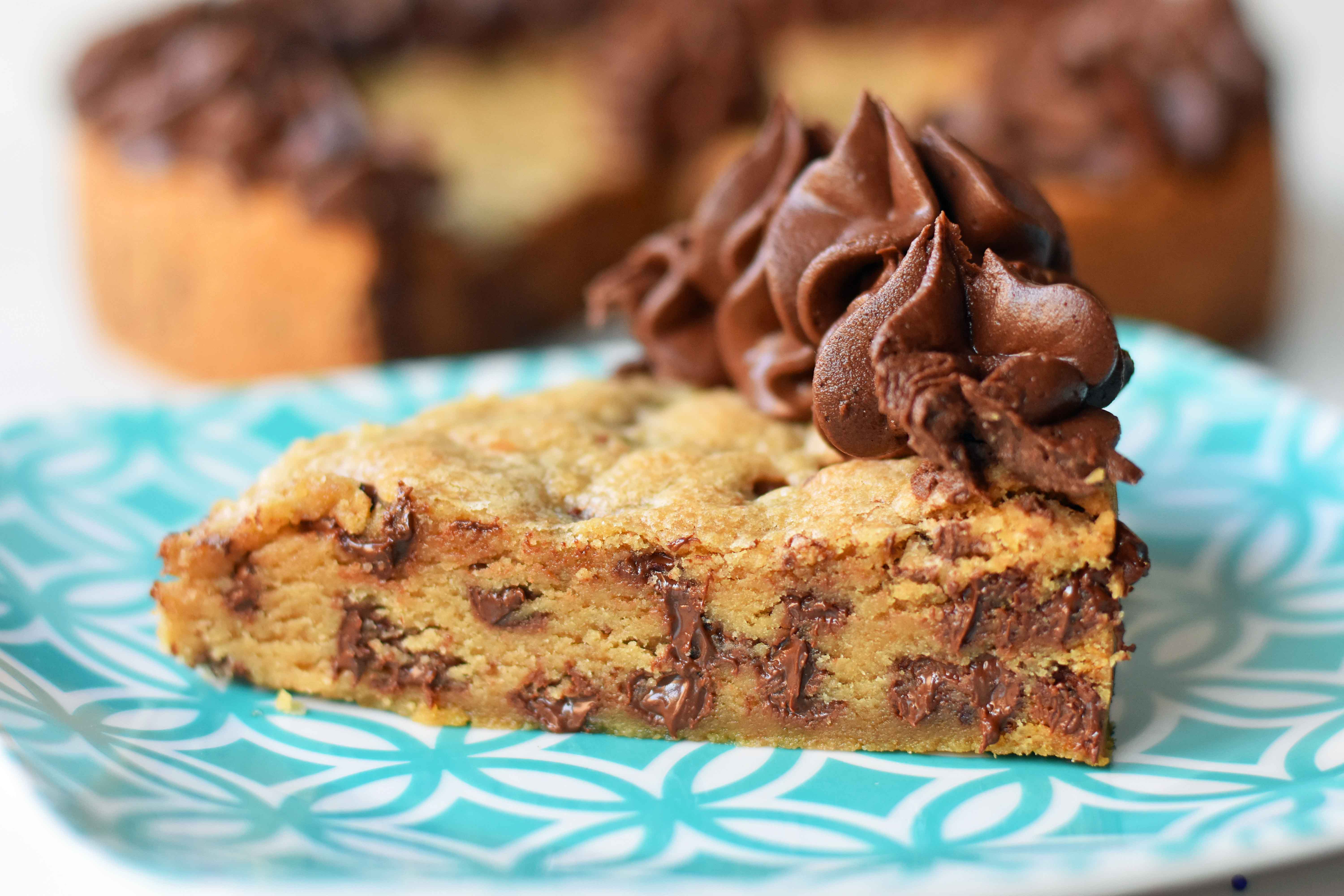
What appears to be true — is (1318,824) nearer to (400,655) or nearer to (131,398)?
(400,655)

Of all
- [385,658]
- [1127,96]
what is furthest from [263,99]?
[1127,96]

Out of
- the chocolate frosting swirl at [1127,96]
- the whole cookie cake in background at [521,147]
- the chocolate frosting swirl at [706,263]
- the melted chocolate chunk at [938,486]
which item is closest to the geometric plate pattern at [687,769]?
the melted chocolate chunk at [938,486]

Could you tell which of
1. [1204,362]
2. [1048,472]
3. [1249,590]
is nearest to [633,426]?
[1048,472]

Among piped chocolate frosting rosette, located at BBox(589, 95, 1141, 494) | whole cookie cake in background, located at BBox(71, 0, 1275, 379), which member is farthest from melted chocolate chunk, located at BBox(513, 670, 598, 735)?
whole cookie cake in background, located at BBox(71, 0, 1275, 379)

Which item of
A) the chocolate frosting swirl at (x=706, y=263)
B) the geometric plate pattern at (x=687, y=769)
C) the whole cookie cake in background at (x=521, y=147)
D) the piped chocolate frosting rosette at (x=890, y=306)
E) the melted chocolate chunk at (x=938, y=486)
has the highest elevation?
the whole cookie cake in background at (x=521, y=147)

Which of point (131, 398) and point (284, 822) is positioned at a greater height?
point (131, 398)

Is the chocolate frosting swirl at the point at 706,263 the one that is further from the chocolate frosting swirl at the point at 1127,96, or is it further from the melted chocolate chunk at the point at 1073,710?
the chocolate frosting swirl at the point at 1127,96

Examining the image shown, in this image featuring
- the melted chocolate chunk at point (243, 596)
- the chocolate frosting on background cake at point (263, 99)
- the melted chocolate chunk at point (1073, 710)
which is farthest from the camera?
the chocolate frosting on background cake at point (263, 99)
